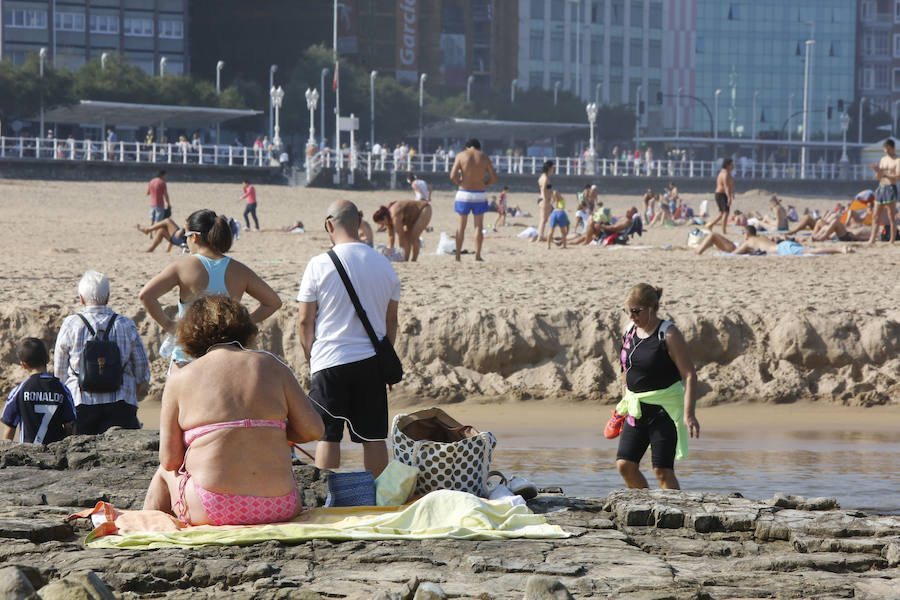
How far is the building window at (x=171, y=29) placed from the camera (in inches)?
2625

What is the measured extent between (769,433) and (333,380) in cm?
510

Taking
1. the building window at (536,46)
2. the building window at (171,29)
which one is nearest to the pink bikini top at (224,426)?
the building window at (171,29)

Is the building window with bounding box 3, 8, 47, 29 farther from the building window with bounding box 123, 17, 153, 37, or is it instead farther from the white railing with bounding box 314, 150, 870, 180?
the white railing with bounding box 314, 150, 870, 180

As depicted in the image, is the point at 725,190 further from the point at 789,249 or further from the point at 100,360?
the point at 100,360

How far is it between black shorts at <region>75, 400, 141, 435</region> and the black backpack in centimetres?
21

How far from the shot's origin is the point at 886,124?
8944 cm

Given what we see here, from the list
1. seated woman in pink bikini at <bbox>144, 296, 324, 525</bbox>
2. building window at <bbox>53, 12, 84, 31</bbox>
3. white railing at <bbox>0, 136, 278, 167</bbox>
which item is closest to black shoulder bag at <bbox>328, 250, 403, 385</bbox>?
seated woman in pink bikini at <bbox>144, 296, 324, 525</bbox>

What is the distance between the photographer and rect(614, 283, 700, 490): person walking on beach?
605cm

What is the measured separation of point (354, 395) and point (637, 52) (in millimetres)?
→ 86473

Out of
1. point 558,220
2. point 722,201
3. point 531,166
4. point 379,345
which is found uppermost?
point 531,166

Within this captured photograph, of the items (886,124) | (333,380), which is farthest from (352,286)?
(886,124)

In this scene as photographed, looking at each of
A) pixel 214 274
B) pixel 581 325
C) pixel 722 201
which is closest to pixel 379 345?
pixel 214 274

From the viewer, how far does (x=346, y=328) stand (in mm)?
5828

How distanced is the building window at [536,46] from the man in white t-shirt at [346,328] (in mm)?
80624
